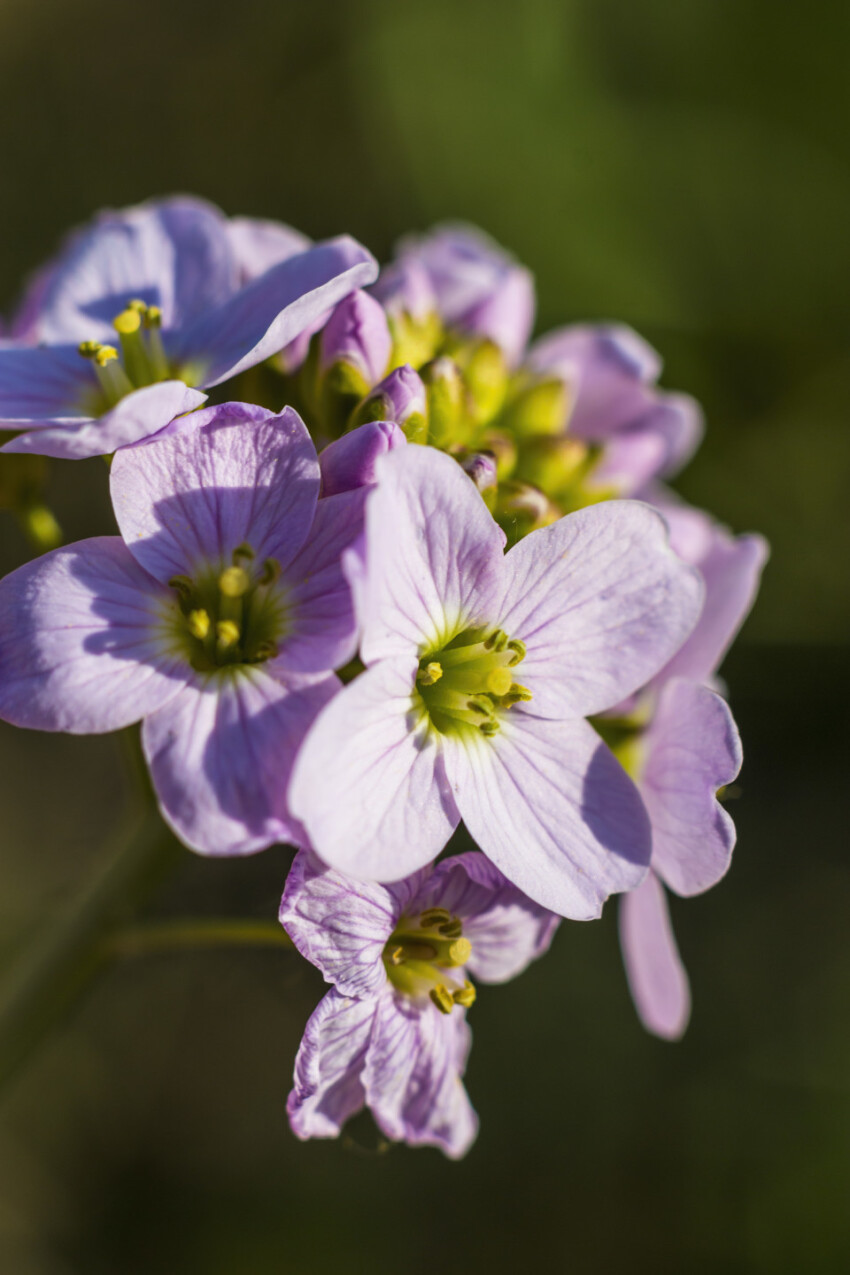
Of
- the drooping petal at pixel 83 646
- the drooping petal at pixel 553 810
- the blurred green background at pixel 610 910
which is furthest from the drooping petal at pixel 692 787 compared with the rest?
the blurred green background at pixel 610 910

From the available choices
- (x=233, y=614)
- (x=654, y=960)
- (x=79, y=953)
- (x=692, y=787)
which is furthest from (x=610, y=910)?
(x=233, y=614)

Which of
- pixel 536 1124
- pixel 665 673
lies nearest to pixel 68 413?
pixel 665 673

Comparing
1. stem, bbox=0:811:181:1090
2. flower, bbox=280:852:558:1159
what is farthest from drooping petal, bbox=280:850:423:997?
stem, bbox=0:811:181:1090

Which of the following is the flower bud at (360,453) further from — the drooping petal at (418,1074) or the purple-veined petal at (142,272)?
the drooping petal at (418,1074)

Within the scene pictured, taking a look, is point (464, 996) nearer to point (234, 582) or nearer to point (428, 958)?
point (428, 958)

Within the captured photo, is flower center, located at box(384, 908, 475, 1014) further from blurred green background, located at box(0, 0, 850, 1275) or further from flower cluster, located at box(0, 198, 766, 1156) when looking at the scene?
blurred green background, located at box(0, 0, 850, 1275)
